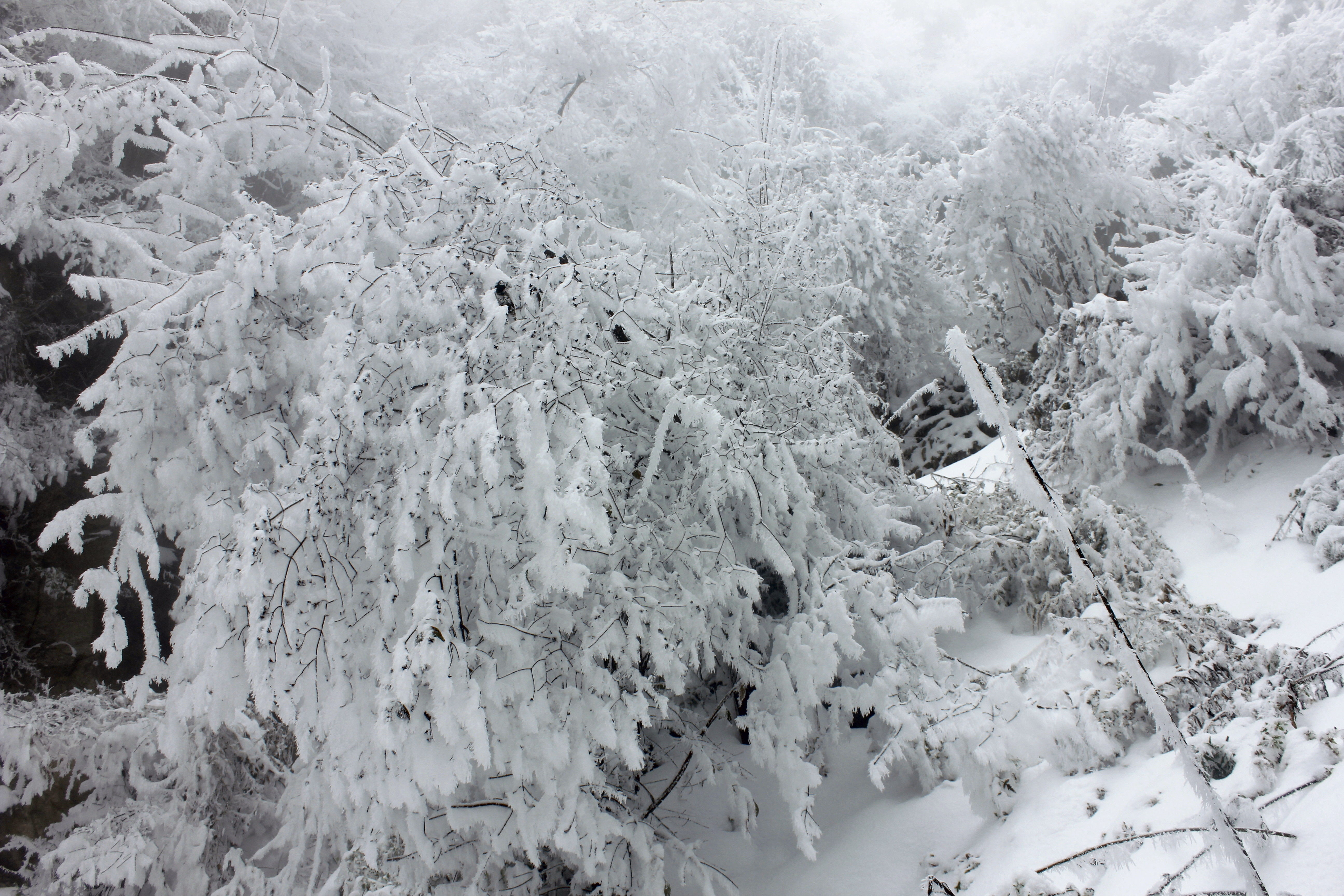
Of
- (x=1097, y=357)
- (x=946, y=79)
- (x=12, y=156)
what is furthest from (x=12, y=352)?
(x=946, y=79)

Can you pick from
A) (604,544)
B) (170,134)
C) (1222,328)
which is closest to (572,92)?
(170,134)

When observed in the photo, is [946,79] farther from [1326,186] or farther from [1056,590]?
[1056,590]

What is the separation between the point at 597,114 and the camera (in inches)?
427

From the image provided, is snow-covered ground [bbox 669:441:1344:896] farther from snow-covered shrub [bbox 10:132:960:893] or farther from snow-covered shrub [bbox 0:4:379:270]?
snow-covered shrub [bbox 0:4:379:270]

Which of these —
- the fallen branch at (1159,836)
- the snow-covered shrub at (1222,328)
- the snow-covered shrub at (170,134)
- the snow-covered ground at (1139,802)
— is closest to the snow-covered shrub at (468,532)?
the snow-covered ground at (1139,802)

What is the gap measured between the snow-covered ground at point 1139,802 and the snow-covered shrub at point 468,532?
0.40 meters

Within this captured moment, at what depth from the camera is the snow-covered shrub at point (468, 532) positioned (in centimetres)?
260

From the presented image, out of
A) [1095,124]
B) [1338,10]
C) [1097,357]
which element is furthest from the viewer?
[1338,10]

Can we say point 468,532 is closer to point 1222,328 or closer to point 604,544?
point 604,544

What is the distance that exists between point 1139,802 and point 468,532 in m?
2.64

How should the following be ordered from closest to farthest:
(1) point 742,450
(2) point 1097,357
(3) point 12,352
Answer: (1) point 742,450, (2) point 1097,357, (3) point 12,352

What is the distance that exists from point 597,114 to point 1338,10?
1110 centimetres

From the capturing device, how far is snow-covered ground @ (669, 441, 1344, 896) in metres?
1.87

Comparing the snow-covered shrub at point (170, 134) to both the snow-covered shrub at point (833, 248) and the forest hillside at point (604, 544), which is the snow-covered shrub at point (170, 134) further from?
the snow-covered shrub at point (833, 248)
